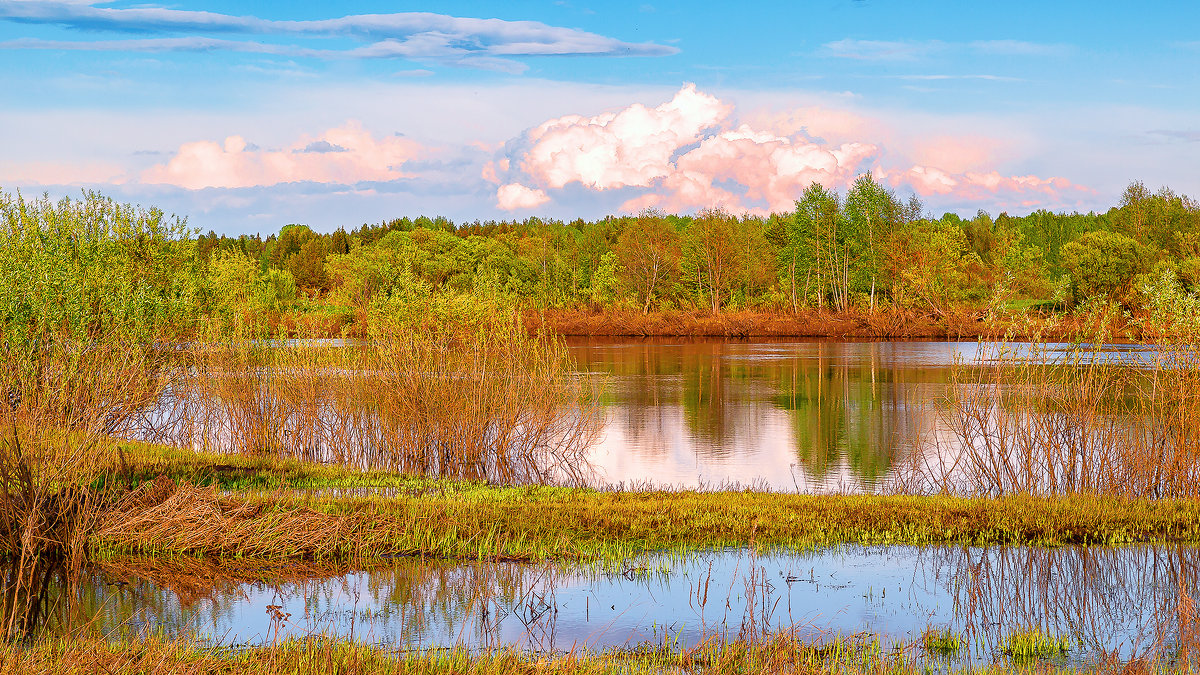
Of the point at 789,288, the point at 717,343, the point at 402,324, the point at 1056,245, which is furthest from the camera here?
the point at 1056,245

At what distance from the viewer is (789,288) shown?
310 feet

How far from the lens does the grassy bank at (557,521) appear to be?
1411 cm

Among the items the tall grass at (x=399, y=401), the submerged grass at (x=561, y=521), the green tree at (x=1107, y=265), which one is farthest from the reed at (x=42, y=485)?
the green tree at (x=1107, y=265)

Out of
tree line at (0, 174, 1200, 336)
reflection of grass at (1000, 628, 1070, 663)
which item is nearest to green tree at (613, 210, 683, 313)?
tree line at (0, 174, 1200, 336)

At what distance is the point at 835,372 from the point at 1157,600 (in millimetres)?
38116

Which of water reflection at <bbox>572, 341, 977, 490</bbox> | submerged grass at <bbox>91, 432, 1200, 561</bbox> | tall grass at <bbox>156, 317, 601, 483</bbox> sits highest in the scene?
tall grass at <bbox>156, 317, 601, 483</bbox>

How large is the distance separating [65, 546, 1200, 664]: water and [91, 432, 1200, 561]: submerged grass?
0.61 metres

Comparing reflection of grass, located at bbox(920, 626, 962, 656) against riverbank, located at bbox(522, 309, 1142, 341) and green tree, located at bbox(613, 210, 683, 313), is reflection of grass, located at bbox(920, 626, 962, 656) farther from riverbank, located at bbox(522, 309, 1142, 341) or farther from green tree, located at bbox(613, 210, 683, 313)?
green tree, located at bbox(613, 210, 683, 313)

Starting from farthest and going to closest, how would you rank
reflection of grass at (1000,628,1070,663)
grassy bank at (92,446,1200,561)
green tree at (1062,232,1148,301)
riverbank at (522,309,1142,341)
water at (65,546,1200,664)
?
1. riverbank at (522,309,1142,341)
2. green tree at (1062,232,1148,301)
3. grassy bank at (92,446,1200,561)
4. water at (65,546,1200,664)
5. reflection of grass at (1000,628,1070,663)

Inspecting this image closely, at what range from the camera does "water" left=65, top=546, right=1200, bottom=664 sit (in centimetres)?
1109

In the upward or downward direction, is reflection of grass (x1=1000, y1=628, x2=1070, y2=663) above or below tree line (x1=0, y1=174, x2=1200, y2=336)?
below

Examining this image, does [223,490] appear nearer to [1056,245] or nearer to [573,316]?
[573,316]

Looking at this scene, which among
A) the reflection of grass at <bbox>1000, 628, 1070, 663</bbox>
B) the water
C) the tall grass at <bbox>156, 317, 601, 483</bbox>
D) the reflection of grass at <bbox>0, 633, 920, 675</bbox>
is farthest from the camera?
the tall grass at <bbox>156, 317, 601, 483</bbox>

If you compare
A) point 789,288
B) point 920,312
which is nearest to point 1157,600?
point 920,312
